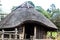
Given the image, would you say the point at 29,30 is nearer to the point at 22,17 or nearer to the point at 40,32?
the point at 40,32

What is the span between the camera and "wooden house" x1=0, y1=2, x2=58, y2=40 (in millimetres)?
26055

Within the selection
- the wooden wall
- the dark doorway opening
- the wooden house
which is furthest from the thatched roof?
the dark doorway opening

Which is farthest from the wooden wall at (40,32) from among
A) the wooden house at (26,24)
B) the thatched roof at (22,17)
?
the thatched roof at (22,17)

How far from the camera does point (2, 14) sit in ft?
161

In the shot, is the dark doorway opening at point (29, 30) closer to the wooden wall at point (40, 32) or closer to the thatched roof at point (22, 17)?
the wooden wall at point (40, 32)

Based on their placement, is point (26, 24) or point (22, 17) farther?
point (22, 17)

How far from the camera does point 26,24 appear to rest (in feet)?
88.4

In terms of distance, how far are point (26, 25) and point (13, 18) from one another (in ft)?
5.44

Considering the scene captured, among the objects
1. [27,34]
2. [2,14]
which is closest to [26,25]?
[27,34]

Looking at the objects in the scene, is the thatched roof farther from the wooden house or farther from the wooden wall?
the wooden wall

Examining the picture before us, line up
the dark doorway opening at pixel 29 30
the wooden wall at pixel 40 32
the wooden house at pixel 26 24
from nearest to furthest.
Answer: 1. the wooden house at pixel 26 24
2. the wooden wall at pixel 40 32
3. the dark doorway opening at pixel 29 30

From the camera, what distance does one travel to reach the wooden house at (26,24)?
26.1 meters

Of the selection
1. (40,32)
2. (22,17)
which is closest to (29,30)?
(40,32)

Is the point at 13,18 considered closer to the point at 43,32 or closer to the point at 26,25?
the point at 26,25
